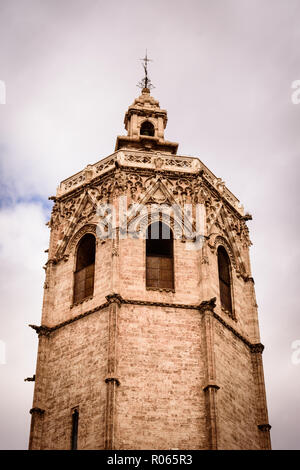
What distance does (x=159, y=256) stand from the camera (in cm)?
3322

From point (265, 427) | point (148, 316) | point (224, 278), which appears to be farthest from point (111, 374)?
point (224, 278)

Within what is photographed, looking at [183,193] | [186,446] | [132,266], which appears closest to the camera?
[186,446]

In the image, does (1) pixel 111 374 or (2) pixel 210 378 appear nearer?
(1) pixel 111 374

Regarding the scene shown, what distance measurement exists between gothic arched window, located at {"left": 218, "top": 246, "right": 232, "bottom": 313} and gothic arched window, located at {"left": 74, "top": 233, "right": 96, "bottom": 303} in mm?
5053

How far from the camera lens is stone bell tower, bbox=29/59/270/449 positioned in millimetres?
28953

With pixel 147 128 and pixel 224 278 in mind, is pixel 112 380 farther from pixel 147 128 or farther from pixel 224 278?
pixel 147 128

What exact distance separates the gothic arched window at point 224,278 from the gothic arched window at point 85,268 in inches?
199

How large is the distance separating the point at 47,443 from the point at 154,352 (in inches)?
189

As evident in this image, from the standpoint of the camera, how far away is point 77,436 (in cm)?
2914

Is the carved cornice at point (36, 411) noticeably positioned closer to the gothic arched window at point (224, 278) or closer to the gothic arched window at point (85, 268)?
the gothic arched window at point (85, 268)

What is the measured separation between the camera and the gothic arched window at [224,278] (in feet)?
110

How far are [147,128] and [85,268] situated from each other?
1078cm
